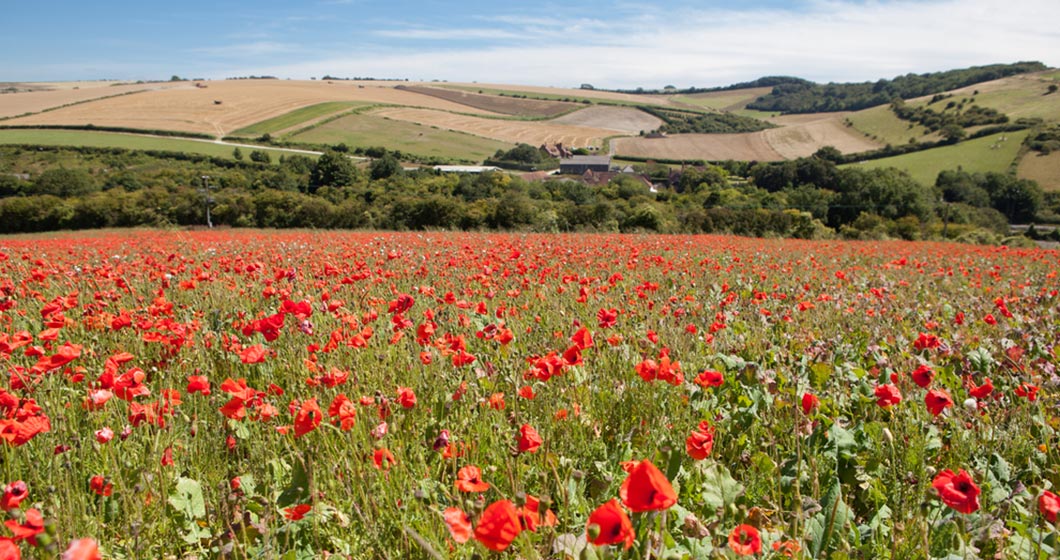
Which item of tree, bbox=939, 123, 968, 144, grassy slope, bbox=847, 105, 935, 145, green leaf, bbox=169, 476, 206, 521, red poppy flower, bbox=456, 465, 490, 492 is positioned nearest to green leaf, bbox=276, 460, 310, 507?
green leaf, bbox=169, 476, 206, 521

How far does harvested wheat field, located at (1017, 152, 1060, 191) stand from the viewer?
71.9 metres

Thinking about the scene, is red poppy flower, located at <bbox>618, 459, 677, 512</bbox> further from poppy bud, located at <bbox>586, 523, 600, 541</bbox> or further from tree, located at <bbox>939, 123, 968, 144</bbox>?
tree, located at <bbox>939, 123, 968, 144</bbox>

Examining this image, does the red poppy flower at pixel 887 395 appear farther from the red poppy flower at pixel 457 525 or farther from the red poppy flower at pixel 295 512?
the red poppy flower at pixel 295 512

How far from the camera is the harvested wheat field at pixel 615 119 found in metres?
126

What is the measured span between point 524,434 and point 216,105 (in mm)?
123494

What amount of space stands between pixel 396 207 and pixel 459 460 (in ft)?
108

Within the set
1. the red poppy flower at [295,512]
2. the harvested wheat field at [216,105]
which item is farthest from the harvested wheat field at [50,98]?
the red poppy flower at [295,512]

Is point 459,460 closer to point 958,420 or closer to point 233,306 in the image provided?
point 958,420

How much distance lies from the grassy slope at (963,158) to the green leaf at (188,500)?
88733mm

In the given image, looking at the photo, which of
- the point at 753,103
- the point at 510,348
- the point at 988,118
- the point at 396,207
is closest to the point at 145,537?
the point at 510,348

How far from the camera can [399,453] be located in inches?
94.5

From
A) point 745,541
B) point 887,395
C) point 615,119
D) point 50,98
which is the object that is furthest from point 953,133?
point 50,98

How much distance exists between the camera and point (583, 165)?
94562 millimetres

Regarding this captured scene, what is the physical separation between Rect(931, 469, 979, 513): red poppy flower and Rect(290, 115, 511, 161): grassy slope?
91811mm
